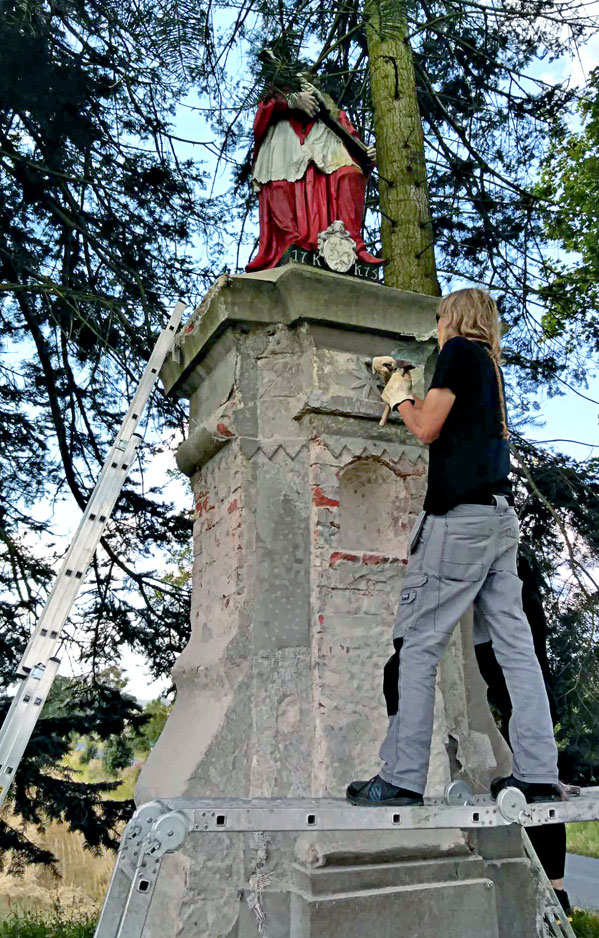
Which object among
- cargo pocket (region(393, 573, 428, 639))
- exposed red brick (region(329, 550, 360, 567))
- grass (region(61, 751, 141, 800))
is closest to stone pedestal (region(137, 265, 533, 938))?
exposed red brick (region(329, 550, 360, 567))

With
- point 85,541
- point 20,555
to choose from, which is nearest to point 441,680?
point 85,541

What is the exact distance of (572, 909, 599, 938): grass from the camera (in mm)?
4594

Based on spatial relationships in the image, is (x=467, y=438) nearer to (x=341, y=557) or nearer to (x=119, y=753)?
(x=341, y=557)

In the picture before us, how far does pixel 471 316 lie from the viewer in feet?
9.21

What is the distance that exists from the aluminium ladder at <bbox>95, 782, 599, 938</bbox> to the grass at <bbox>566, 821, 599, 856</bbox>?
7.89 metres

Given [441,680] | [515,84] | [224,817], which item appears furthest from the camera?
[515,84]

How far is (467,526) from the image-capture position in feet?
8.39

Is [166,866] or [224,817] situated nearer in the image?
[224,817]

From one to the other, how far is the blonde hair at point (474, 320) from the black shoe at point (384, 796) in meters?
1.19

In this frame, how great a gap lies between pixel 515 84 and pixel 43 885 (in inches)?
303

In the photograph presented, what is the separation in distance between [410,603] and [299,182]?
2.77 meters

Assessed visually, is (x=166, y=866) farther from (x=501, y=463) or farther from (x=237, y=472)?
(x=501, y=463)

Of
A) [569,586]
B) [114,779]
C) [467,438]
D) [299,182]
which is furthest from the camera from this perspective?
[114,779]

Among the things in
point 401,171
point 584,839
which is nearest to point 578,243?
point 401,171
